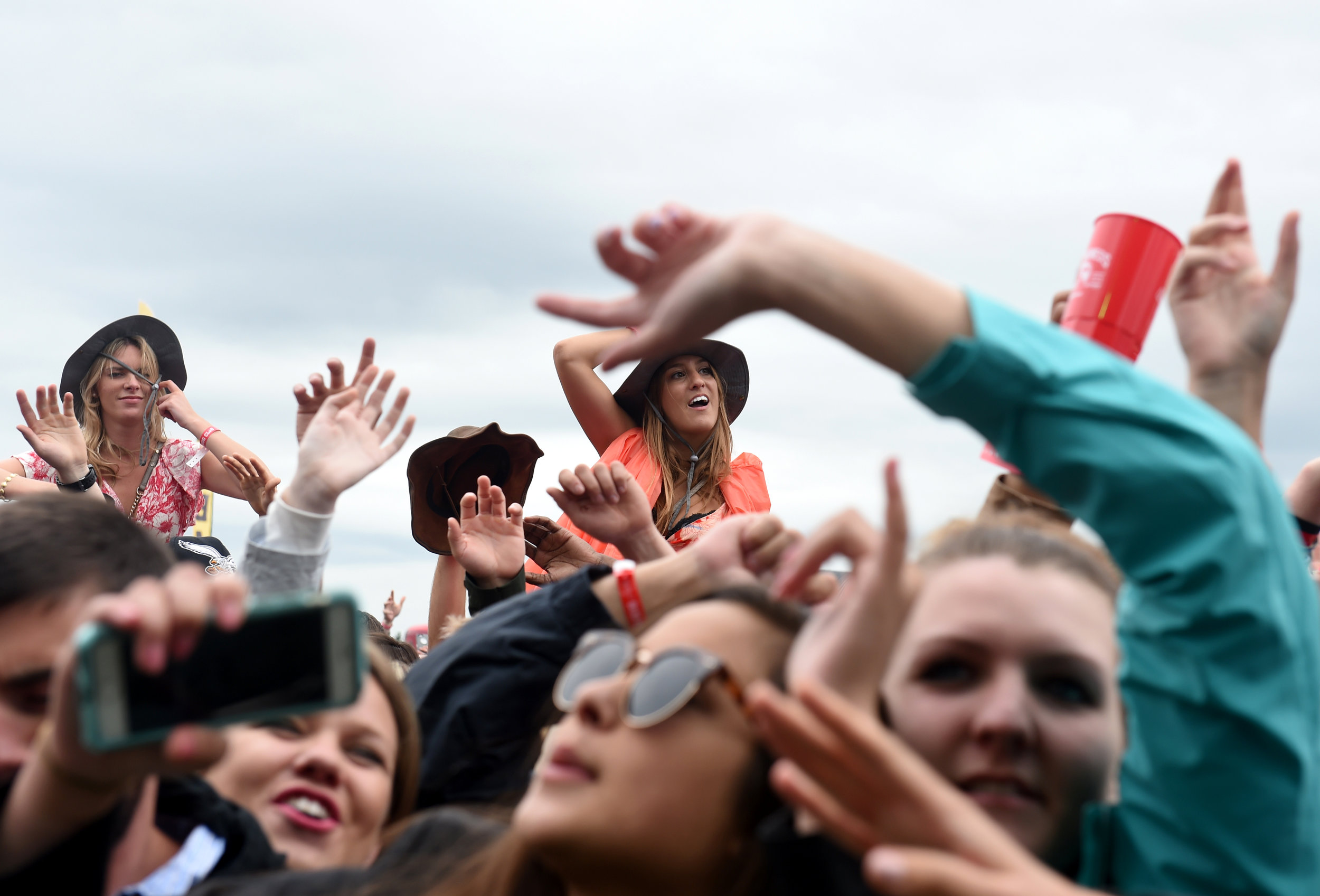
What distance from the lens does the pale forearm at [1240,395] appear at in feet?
5.85

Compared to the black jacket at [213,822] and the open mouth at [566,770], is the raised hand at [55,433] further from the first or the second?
the open mouth at [566,770]

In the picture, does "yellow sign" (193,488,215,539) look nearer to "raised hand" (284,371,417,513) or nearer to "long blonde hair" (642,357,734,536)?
"long blonde hair" (642,357,734,536)

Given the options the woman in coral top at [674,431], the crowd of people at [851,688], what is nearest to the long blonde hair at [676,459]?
the woman in coral top at [674,431]

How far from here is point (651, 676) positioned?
1.76m

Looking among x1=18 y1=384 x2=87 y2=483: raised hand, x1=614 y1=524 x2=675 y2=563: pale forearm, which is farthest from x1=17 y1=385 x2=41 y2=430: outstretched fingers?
x1=614 y1=524 x2=675 y2=563: pale forearm

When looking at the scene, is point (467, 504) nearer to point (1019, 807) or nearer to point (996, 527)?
point (996, 527)

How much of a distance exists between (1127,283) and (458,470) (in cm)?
266

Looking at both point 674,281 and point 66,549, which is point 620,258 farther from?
point 66,549

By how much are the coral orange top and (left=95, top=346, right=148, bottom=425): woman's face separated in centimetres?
271

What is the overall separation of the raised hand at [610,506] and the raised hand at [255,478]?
274 cm

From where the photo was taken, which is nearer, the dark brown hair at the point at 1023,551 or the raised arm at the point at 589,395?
the dark brown hair at the point at 1023,551

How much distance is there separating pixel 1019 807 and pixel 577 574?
1247 mm

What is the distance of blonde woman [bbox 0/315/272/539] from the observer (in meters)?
6.13

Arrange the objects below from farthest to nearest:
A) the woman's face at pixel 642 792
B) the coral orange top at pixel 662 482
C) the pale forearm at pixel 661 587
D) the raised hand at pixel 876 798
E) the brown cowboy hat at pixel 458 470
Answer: the coral orange top at pixel 662 482
the brown cowboy hat at pixel 458 470
the pale forearm at pixel 661 587
the woman's face at pixel 642 792
the raised hand at pixel 876 798
